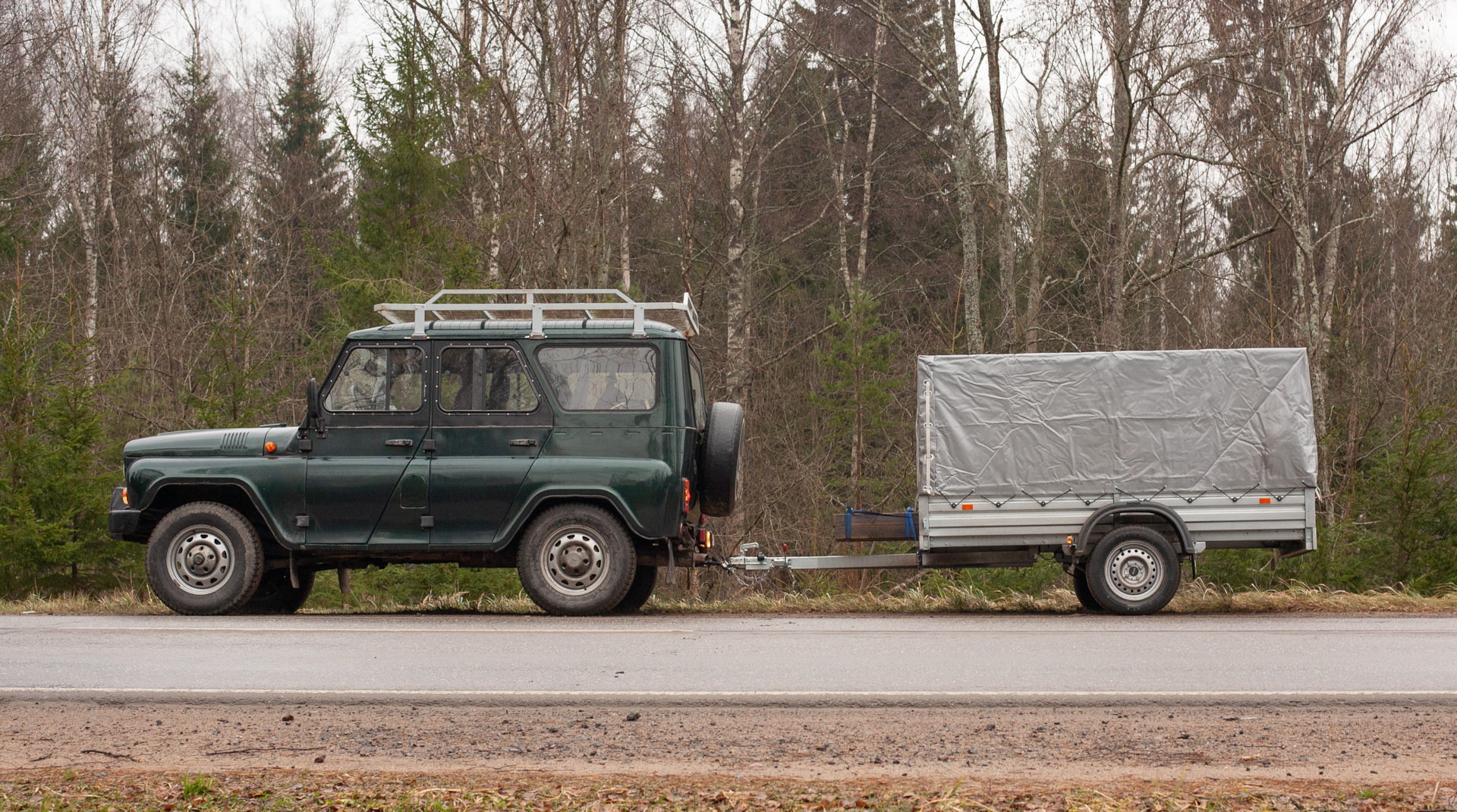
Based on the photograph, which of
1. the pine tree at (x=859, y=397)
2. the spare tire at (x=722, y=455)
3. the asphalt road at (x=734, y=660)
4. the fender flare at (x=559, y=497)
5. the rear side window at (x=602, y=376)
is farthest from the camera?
the pine tree at (x=859, y=397)

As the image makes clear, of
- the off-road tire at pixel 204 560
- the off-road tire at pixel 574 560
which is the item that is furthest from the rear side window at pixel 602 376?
the off-road tire at pixel 204 560

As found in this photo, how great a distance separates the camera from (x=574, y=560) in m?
10.0

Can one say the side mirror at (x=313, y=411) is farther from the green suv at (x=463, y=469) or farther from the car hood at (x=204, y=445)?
the car hood at (x=204, y=445)

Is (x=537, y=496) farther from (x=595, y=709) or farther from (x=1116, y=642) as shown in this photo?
(x=1116, y=642)

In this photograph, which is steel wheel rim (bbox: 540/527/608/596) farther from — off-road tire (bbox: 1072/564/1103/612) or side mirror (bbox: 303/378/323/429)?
off-road tire (bbox: 1072/564/1103/612)

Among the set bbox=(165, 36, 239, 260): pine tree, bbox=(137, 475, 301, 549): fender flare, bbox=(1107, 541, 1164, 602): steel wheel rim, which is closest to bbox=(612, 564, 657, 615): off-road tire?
bbox=(137, 475, 301, 549): fender flare

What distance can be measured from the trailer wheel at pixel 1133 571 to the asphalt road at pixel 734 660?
51 cm

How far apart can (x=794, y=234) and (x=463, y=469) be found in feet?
56.7

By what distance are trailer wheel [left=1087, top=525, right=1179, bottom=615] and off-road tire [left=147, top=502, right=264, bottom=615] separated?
7.00 metres

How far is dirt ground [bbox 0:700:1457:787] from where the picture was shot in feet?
17.2

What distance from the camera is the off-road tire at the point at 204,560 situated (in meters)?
10.0

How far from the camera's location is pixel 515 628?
9180 mm

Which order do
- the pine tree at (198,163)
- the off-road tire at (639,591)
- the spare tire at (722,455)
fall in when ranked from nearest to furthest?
1. the spare tire at (722,455)
2. the off-road tire at (639,591)
3. the pine tree at (198,163)

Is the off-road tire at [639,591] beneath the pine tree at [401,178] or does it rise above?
beneath
